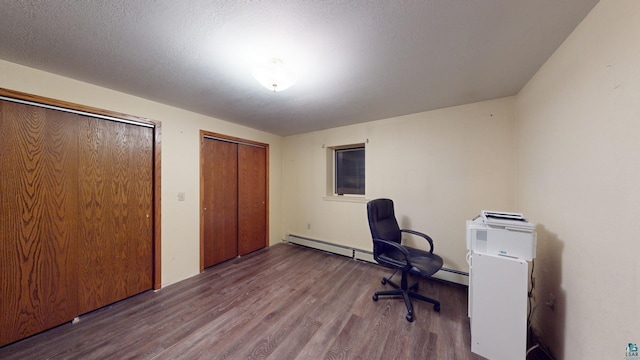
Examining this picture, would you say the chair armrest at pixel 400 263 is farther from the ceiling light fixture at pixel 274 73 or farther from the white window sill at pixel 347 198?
the ceiling light fixture at pixel 274 73

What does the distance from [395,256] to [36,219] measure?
3295 mm

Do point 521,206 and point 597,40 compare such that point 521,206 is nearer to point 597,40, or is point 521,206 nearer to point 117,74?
point 597,40

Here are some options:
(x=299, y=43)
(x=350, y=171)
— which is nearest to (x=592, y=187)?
(x=299, y=43)

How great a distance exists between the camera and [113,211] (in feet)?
6.78

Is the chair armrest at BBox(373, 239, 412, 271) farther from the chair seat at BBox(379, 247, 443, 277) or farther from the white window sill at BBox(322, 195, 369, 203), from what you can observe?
the white window sill at BBox(322, 195, 369, 203)

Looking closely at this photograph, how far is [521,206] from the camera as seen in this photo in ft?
6.59

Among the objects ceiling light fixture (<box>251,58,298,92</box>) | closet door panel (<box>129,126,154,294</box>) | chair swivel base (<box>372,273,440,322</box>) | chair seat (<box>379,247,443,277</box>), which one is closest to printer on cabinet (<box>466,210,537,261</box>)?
chair seat (<box>379,247,443,277</box>)

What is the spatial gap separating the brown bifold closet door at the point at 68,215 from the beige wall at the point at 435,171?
8.45 ft

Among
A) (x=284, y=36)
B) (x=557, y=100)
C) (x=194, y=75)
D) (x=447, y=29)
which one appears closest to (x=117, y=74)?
(x=194, y=75)

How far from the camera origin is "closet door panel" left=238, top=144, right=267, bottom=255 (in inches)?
134

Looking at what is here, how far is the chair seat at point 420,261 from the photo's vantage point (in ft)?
6.15

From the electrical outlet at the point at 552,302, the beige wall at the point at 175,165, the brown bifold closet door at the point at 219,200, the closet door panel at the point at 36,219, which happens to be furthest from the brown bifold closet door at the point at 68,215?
the electrical outlet at the point at 552,302

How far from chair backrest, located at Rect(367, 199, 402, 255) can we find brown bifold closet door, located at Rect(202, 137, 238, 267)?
225cm

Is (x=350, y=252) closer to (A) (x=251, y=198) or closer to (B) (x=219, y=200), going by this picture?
(A) (x=251, y=198)
